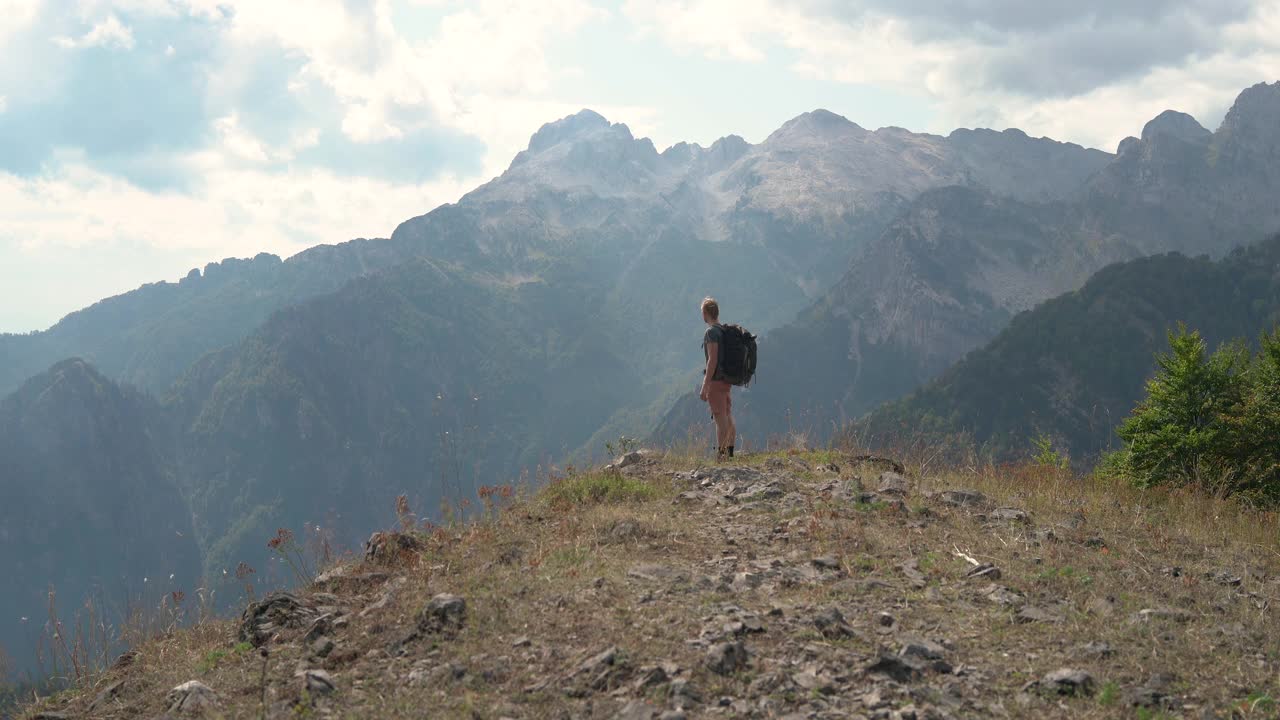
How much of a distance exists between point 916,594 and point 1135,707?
7.86ft

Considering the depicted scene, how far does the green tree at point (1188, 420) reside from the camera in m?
13.6

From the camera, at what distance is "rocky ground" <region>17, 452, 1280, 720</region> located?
6.24 meters

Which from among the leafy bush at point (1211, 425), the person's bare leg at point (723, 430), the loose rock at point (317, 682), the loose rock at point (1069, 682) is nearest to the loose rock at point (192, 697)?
the loose rock at point (317, 682)

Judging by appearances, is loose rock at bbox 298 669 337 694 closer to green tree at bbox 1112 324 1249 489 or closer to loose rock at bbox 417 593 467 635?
loose rock at bbox 417 593 467 635

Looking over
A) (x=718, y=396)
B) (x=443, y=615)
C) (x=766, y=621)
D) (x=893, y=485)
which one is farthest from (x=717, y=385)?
(x=443, y=615)

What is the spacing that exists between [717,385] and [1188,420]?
799 cm

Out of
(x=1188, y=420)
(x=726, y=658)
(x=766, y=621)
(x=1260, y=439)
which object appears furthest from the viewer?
(x=1188, y=420)

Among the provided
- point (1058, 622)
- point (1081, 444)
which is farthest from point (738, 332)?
point (1081, 444)

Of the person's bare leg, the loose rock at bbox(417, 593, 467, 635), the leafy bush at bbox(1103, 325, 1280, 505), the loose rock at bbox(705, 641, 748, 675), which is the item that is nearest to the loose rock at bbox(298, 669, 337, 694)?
the loose rock at bbox(417, 593, 467, 635)

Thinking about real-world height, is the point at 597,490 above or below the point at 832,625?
above

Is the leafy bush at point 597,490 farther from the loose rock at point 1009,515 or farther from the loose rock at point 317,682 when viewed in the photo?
the loose rock at point 317,682

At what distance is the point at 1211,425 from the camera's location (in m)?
13.9

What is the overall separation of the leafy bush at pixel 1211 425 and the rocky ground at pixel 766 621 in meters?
1.96

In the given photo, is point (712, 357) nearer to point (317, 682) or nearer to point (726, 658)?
point (726, 658)
